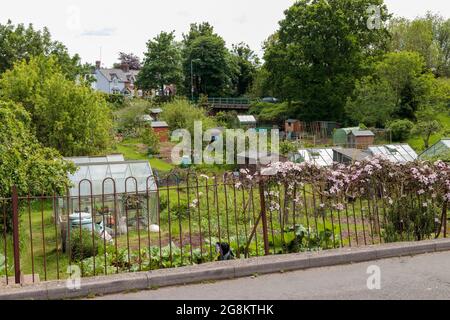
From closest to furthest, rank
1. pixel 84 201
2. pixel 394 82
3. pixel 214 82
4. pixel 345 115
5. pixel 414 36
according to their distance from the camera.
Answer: pixel 84 201 < pixel 394 82 < pixel 345 115 < pixel 414 36 < pixel 214 82

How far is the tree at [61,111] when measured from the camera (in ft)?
93.2

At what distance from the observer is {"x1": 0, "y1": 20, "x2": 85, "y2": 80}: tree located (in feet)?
161

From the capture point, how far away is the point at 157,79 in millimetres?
70438

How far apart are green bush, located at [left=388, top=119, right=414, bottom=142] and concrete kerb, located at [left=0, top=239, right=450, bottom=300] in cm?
3450

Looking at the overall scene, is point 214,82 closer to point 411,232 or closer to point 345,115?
point 345,115

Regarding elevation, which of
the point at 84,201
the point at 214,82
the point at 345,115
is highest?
the point at 214,82

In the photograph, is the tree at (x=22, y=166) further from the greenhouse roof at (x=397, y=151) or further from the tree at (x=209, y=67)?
the tree at (x=209, y=67)

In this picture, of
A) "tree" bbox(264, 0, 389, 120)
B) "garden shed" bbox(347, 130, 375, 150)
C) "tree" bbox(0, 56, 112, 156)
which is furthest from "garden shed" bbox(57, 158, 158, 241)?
"tree" bbox(264, 0, 389, 120)

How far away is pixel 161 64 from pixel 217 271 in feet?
211

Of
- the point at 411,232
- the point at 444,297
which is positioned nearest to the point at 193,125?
the point at 411,232

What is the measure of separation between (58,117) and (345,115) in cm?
3024

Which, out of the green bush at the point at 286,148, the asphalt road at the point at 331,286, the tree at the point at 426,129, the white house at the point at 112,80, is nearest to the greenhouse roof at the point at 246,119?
the green bush at the point at 286,148

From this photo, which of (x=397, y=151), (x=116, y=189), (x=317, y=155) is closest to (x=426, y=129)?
(x=397, y=151)

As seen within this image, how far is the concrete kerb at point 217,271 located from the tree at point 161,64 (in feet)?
208
